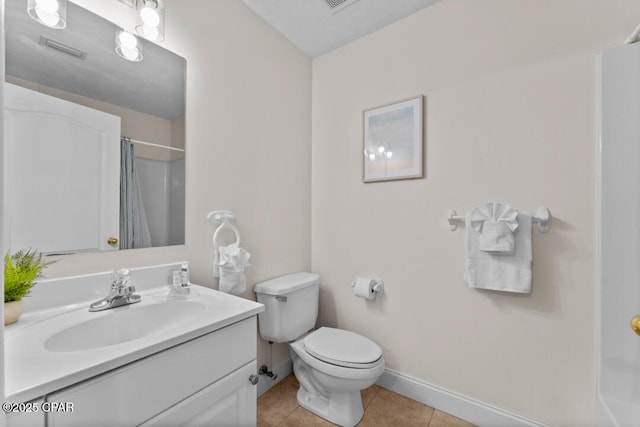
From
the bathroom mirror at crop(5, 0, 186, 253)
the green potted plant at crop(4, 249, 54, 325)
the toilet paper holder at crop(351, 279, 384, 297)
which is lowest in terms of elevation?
the toilet paper holder at crop(351, 279, 384, 297)

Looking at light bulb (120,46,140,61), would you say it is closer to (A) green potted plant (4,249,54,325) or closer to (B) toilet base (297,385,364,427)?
(A) green potted plant (4,249,54,325)

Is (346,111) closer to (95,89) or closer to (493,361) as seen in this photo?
(95,89)

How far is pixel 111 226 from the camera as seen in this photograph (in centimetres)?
109

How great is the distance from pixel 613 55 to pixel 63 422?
213cm

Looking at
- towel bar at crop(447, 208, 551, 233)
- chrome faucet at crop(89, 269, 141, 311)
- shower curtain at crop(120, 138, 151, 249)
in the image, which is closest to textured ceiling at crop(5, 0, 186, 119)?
shower curtain at crop(120, 138, 151, 249)

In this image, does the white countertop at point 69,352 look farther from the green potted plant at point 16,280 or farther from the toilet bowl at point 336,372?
the toilet bowl at point 336,372

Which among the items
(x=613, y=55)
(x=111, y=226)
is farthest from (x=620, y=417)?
(x=111, y=226)

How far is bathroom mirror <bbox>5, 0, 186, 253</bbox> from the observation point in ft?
2.95

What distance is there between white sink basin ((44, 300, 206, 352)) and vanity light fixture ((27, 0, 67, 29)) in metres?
1.02

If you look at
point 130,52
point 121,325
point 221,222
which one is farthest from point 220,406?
point 130,52

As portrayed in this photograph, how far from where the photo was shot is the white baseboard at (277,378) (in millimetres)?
1675

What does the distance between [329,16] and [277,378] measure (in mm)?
2314

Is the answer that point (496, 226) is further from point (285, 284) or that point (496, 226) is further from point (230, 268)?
point (230, 268)

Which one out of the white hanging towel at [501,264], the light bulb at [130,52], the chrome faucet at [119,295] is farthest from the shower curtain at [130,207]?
the white hanging towel at [501,264]
